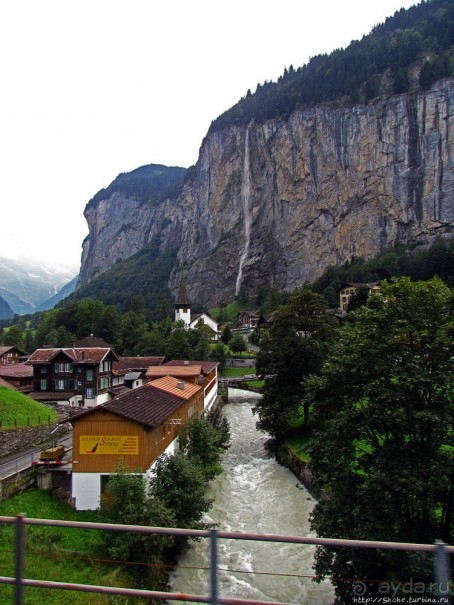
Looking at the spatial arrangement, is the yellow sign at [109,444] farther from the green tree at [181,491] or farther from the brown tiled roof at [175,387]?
the brown tiled roof at [175,387]

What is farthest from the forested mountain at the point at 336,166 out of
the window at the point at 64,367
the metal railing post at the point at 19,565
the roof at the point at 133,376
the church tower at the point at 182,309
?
the metal railing post at the point at 19,565

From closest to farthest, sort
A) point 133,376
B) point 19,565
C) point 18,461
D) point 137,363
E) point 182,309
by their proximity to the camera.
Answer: point 19,565 < point 18,461 < point 133,376 < point 137,363 < point 182,309

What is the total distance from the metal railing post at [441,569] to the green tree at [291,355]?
2652cm

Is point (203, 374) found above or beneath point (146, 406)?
beneath

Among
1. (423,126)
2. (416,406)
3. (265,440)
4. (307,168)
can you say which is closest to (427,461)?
(416,406)

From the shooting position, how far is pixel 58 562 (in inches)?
546

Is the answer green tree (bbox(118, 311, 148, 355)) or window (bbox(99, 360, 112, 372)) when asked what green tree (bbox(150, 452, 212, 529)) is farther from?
green tree (bbox(118, 311, 148, 355))

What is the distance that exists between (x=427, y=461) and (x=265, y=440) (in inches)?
965

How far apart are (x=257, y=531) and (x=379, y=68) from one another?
143 m

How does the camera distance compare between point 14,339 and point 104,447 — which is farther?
point 14,339

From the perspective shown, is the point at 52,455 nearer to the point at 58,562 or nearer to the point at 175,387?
the point at 58,562

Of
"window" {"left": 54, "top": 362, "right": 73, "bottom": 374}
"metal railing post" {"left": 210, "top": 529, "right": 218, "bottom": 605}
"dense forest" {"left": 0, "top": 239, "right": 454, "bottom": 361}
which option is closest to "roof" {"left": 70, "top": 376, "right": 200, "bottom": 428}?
"metal railing post" {"left": 210, "top": 529, "right": 218, "bottom": 605}

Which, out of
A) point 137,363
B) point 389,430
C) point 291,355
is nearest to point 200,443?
point 291,355

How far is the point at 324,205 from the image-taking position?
130m
